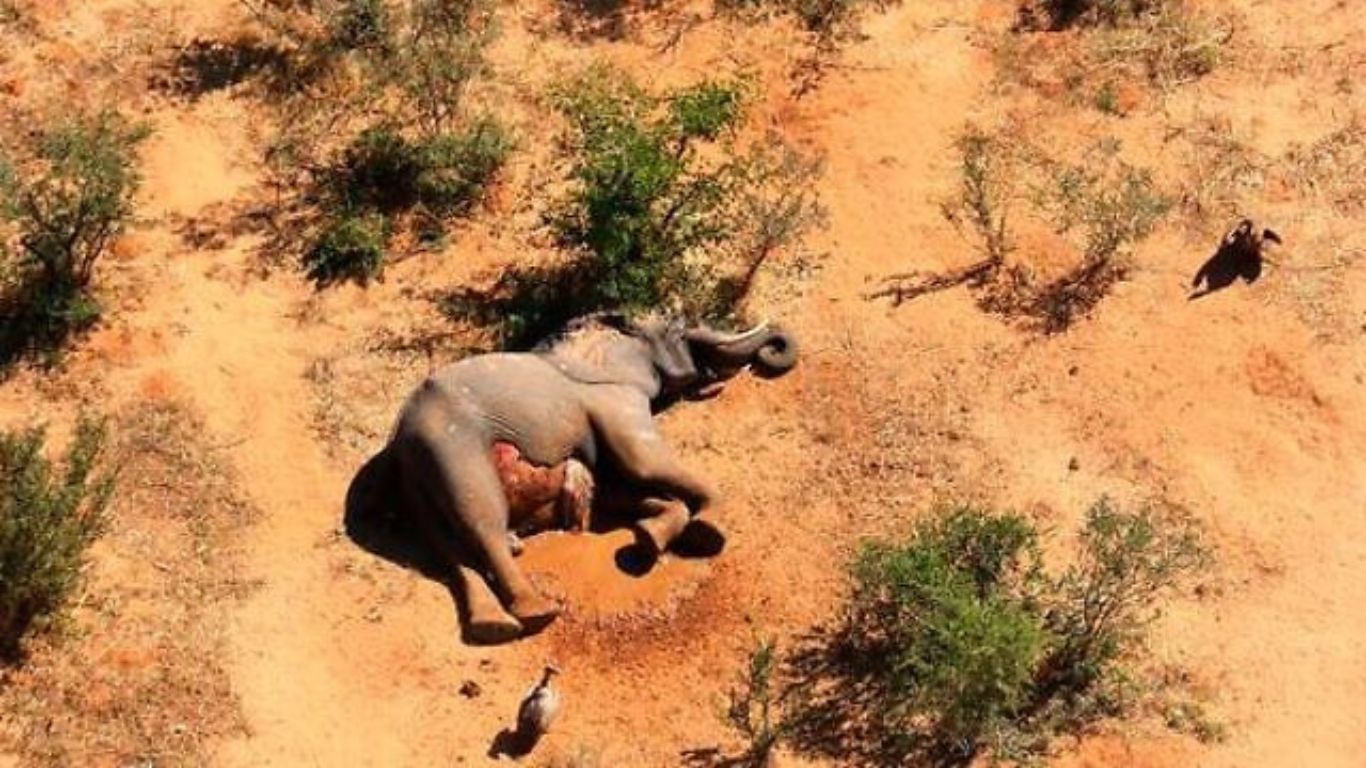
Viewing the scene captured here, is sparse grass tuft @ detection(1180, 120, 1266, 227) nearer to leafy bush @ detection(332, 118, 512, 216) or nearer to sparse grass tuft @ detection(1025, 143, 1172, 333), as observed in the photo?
sparse grass tuft @ detection(1025, 143, 1172, 333)

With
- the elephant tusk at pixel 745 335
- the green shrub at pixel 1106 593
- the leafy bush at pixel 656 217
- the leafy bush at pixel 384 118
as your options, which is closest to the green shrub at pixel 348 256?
the leafy bush at pixel 384 118

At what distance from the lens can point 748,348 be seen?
1360cm

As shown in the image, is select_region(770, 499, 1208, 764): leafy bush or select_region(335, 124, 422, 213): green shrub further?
select_region(335, 124, 422, 213): green shrub

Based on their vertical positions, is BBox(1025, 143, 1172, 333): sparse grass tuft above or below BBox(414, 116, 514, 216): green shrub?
below

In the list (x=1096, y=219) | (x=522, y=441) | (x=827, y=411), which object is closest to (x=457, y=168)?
(x=522, y=441)

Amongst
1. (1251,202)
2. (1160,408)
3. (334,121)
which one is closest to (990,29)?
(1251,202)

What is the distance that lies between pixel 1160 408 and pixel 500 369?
557 cm

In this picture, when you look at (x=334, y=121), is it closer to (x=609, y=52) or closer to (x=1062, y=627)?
(x=609, y=52)

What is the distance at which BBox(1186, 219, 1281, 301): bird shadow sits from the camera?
14398 millimetres

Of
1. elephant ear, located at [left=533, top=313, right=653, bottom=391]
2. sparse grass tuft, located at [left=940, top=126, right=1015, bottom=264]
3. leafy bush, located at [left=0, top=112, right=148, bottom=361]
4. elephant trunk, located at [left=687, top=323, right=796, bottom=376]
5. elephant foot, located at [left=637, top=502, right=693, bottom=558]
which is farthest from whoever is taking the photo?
sparse grass tuft, located at [left=940, top=126, right=1015, bottom=264]

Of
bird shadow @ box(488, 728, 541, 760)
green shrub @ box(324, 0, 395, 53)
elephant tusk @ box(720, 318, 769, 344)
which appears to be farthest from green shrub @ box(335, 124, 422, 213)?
bird shadow @ box(488, 728, 541, 760)

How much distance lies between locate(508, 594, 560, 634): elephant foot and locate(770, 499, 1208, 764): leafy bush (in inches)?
70.9

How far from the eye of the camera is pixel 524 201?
1510 cm

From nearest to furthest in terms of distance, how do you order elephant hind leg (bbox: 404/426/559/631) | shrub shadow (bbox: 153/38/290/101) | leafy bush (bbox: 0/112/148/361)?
elephant hind leg (bbox: 404/426/559/631) → leafy bush (bbox: 0/112/148/361) → shrub shadow (bbox: 153/38/290/101)
